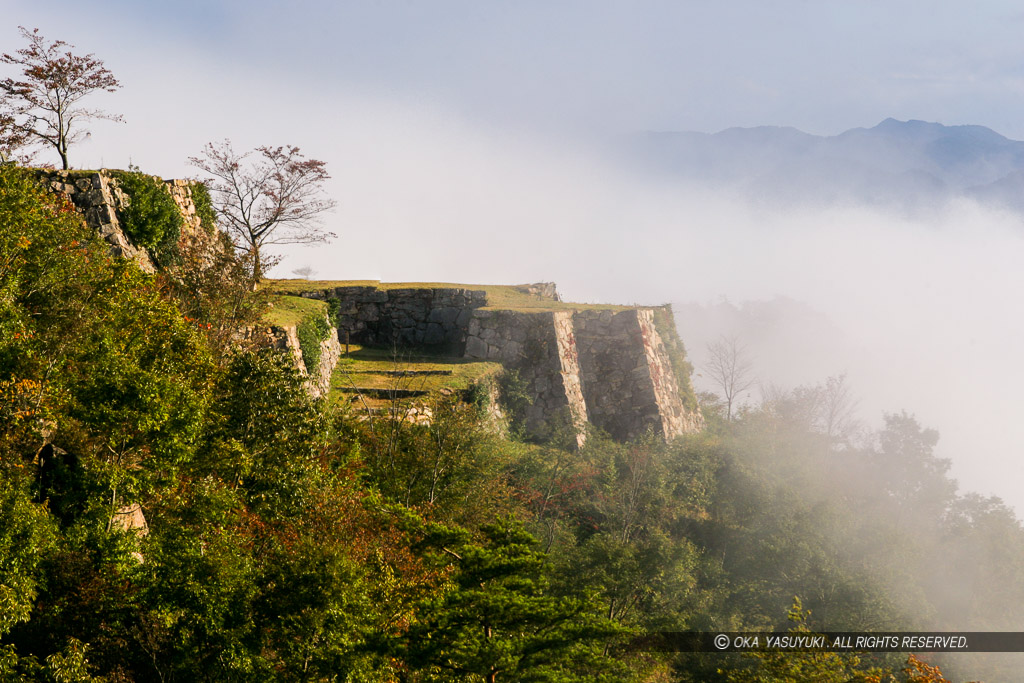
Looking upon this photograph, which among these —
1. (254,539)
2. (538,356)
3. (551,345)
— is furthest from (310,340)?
(254,539)

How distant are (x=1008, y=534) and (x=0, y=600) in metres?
46.6

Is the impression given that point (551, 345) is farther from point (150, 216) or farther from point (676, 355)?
point (150, 216)

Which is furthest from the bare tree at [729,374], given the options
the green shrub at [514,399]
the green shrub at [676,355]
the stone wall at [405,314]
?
the stone wall at [405,314]

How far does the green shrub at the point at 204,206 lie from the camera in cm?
2956

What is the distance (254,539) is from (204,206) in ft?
64.4

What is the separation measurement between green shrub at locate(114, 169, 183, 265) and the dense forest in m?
0.66

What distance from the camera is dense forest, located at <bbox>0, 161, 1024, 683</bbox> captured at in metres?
11.7

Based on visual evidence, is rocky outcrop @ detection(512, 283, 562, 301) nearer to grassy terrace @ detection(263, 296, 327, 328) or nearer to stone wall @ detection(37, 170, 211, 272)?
grassy terrace @ detection(263, 296, 327, 328)

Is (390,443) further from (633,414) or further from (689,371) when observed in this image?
(689,371)

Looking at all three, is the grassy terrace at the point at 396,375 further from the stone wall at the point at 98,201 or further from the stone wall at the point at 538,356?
the stone wall at the point at 98,201

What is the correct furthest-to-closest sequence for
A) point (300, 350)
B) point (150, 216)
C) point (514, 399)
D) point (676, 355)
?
point (676, 355) < point (514, 399) < point (300, 350) < point (150, 216)

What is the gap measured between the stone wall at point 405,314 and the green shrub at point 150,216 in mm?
13461

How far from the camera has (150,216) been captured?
25.1m

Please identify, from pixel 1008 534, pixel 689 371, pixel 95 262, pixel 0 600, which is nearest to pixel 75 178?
pixel 95 262
